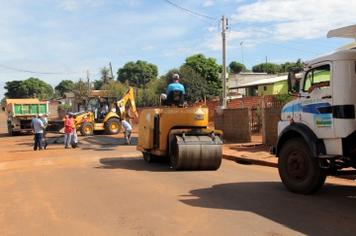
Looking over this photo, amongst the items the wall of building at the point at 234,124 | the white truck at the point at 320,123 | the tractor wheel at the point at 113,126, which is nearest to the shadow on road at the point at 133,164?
the white truck at the point at 320,123

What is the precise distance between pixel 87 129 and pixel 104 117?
1.81 m

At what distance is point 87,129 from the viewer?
3325 centimetres

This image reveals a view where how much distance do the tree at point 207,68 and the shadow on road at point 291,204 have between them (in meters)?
51.1

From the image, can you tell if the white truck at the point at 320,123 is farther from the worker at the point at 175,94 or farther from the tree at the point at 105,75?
the tree at the point at 105,75

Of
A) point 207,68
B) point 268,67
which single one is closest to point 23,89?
point 268,67

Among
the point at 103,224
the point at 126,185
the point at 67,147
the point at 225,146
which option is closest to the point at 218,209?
the point at 103,224

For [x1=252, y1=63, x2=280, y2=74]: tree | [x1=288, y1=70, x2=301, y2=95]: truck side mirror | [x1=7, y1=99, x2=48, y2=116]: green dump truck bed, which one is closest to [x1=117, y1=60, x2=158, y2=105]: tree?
[x1=252, y1=63, x2=280, y2=74]: tree

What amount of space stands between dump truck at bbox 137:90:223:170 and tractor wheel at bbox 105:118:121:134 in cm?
1784

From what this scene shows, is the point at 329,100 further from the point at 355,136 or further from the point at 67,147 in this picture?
the point at 67,147

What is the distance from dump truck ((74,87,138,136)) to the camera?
33.2 metres

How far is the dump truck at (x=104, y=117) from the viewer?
3319 centimetres

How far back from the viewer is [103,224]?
7957 mm

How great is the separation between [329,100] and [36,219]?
216 inches

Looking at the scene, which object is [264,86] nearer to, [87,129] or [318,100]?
[87,129]
